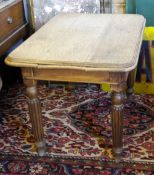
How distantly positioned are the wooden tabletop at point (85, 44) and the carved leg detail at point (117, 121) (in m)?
0.20

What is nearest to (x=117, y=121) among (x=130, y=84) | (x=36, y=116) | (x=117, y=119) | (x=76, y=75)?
(x=117, y=119)

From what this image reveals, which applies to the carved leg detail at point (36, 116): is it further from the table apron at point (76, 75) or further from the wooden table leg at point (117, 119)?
the wooden table leg at point (117, 119)

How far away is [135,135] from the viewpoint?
2.23 meters

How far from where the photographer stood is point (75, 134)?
7.45 ft

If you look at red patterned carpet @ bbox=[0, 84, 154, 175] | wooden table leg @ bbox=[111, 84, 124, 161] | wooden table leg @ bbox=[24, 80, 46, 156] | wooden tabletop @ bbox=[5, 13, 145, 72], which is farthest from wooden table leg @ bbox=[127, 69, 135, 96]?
wooden table leg @ bbox=[24, 80, 46, 156]

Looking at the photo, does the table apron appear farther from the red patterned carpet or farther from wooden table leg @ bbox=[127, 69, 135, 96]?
wooden table leg @ bbox=[127, 69, 135, 96]

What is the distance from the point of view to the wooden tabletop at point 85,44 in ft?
5.48

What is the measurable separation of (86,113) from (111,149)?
490 millimetres

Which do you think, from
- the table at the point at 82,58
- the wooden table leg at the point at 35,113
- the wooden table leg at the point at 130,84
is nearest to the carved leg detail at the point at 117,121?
the table at the point at 82,58

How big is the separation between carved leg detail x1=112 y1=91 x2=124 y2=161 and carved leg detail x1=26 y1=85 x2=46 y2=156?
451 mm

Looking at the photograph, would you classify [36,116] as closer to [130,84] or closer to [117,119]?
[117,119]

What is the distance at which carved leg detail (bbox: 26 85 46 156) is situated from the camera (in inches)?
73.2

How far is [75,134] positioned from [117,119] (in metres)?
0.53

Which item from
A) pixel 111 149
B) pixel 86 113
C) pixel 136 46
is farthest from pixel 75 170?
pixel 136 46
